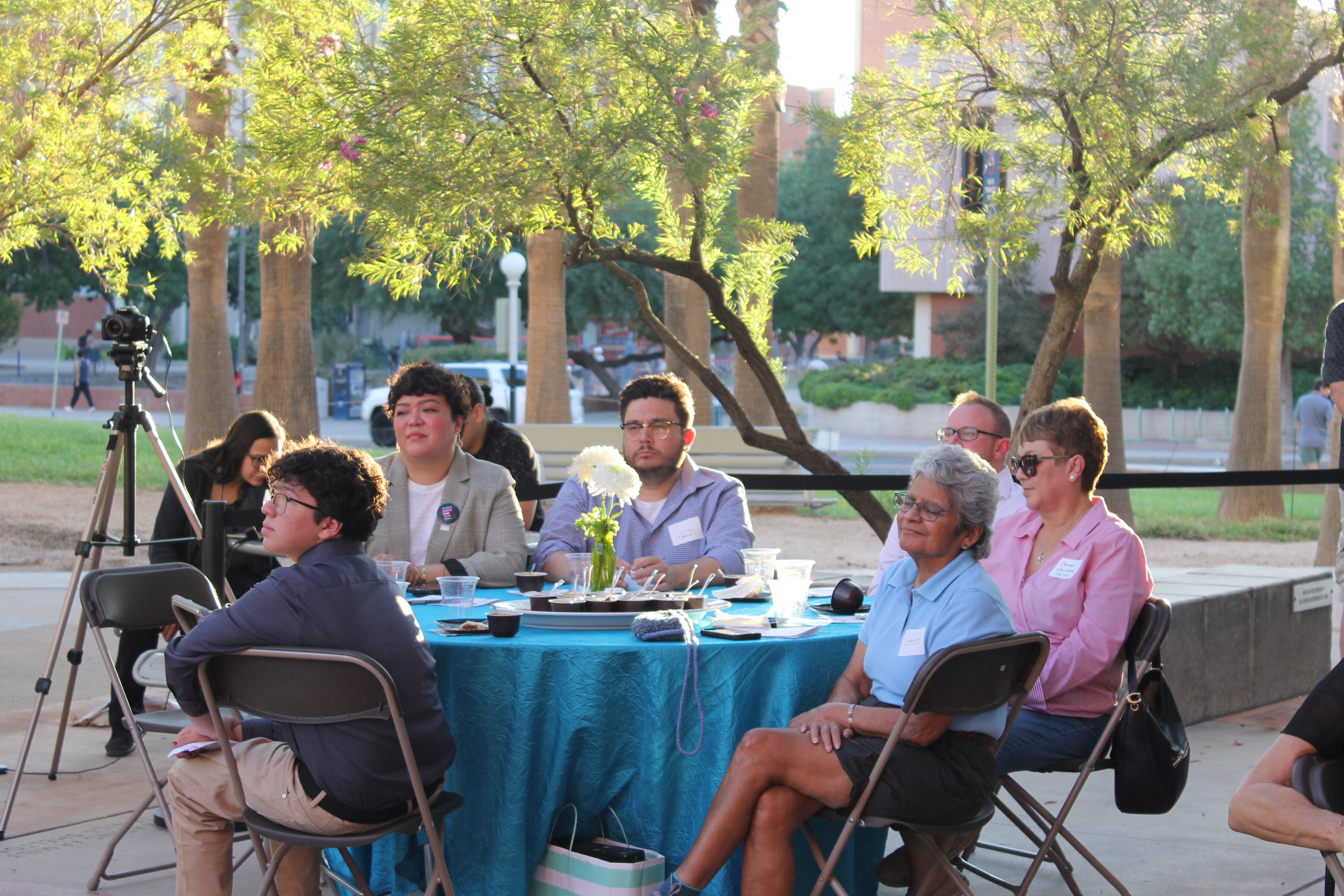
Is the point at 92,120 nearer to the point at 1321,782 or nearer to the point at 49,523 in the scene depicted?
the point at 49,523

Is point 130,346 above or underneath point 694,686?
above

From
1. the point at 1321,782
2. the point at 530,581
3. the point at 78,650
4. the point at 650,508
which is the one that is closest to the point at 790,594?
the point at 530,581

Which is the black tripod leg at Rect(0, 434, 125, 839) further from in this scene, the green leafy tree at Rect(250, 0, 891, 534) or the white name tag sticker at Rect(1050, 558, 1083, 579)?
the white name tag sticker at Rect(1050, 558, 1083, 579)

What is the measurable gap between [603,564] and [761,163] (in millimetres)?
10318

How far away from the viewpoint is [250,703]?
321cm

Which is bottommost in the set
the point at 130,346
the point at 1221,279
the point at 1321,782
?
the point at 1321,782

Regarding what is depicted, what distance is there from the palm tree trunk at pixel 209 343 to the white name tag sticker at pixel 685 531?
9841mm

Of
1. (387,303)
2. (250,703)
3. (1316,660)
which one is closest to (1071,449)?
(250,703)

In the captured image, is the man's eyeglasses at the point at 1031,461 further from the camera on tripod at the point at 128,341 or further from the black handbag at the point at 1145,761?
the camera on tripod at the point at 128,341

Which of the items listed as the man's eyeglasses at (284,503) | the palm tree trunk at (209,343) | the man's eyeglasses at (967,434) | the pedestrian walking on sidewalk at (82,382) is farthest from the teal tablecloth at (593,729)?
the pedestrian walking on sidewalk at (82,382)

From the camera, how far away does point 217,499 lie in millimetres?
5898

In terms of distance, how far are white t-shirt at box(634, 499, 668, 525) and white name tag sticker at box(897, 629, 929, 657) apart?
5.18ft

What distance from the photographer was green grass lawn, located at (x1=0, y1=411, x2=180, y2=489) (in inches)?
746

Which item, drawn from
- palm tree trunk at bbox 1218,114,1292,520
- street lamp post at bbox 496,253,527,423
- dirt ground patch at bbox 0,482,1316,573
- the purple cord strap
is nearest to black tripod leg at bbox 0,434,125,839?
the purple cord strap
